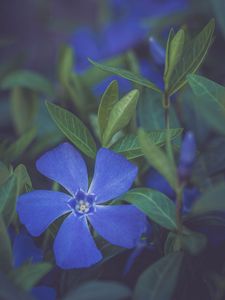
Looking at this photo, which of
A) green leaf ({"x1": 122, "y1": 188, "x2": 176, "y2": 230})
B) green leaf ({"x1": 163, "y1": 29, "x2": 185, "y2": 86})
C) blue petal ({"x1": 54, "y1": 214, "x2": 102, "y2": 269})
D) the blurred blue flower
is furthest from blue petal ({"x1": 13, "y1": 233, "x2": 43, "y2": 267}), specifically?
green leaf ({"x1": 163, "y1": 29, "x2": 185, "y2": 86})

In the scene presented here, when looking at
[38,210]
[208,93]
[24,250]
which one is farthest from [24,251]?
[208,93]

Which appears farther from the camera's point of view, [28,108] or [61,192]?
[28,108]

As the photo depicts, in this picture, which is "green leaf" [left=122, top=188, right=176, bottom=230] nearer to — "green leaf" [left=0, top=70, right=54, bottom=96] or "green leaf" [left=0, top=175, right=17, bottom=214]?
"green leaf" [left=0, top=175, right=17, bottom=214]

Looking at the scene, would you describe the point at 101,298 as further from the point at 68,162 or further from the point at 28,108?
the point at 28,108

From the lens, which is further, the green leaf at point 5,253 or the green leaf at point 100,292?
the green leaf at point 5,253

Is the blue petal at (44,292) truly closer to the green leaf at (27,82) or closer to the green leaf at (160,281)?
the green leaf at (160,281)

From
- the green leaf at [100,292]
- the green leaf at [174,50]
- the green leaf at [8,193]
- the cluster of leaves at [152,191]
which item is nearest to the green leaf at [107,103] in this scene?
the cluster of leaves at [152,191]

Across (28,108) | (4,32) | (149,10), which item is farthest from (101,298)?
(4,32)
